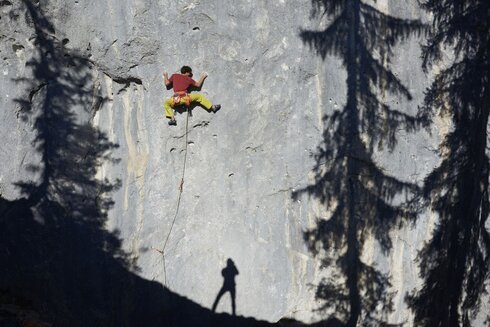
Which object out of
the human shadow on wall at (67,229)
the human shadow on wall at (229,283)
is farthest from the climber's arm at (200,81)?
the human shadow on wall at (229,283)

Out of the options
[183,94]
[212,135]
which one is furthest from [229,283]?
[183,94]

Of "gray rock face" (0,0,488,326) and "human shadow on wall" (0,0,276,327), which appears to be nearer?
"gray rock face" (0,0,488,326)

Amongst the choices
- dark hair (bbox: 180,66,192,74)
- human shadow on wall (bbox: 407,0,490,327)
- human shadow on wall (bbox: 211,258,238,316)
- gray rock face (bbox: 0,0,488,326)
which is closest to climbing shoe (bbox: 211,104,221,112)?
gray rock face (bbox: 0,0,488,326)

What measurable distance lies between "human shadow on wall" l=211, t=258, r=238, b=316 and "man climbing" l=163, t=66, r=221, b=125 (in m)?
2.01

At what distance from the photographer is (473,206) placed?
6695 mm

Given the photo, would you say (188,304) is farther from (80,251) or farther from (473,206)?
(473,206)

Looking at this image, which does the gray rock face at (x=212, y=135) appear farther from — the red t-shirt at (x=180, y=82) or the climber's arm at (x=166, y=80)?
the red t-shirt at (x=180, y=82)

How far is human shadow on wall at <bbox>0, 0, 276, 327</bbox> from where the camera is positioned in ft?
22.0

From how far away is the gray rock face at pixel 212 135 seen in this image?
653 cm

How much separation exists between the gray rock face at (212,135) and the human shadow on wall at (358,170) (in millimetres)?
87

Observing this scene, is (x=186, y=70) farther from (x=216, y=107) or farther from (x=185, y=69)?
(x=216, y=107)

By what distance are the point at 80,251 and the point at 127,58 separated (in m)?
2.55

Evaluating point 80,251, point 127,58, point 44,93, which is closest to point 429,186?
point 127,58

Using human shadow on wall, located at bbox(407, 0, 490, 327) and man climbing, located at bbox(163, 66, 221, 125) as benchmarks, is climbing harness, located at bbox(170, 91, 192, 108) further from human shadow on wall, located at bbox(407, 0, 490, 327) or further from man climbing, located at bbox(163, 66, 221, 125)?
human shadow on wall, located at bbox(407, 0, 490, 327)
